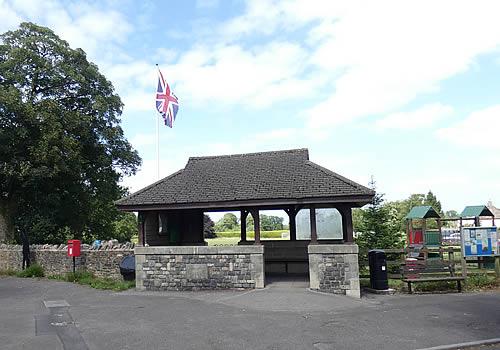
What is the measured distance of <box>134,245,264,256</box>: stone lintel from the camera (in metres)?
13.8

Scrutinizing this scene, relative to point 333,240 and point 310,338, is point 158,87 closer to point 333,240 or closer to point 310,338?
point 333,240

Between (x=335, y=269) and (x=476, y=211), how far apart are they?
10797 millimetres

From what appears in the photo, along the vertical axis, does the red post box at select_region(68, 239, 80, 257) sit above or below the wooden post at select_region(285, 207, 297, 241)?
below

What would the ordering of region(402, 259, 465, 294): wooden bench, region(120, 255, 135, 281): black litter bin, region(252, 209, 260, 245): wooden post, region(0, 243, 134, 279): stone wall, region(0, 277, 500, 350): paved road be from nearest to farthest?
region(0, 277, 500, 350): paved road < region(402, 259, 465, 294): wooden bench < region(252, 209, 260, 245): wooden post < region(120, 255, 135, 281): black litter bin < region(0, 243, 134, 279): stone wall

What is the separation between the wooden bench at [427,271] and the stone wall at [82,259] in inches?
390

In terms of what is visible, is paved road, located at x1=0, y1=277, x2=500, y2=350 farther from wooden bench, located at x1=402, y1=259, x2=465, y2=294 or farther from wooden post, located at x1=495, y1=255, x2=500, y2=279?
wooden post, located at x1=495, y1=255, x2=500, y2=279

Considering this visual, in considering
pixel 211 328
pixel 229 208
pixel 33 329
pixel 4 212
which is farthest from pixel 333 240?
pixel 4 212

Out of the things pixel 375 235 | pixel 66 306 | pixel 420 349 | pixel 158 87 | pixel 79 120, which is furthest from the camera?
pixel 79 120

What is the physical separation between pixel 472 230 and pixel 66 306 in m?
13.1

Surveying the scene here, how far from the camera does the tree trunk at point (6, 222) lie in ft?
79.2

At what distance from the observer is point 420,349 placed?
7.30m

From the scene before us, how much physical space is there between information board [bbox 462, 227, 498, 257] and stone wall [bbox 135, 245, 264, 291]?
7163mm

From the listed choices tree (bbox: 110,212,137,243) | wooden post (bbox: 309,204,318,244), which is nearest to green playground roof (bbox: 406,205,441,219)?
wooden post (bbox: 309,204,318,244)

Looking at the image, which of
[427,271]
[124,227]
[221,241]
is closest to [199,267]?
[427,271]
